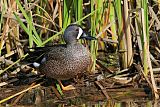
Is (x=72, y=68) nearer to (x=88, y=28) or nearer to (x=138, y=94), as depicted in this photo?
(x=138, y=94)

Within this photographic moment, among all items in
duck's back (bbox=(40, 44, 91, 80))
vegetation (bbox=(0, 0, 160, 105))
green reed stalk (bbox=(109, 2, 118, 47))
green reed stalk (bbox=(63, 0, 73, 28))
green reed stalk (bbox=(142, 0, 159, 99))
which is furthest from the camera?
green reed stalk (bbox=(109, 2, 118, 47))

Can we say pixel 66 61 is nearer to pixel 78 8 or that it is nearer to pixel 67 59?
pixel 67 59

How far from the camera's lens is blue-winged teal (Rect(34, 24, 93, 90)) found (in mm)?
5902

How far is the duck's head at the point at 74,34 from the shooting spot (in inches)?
236

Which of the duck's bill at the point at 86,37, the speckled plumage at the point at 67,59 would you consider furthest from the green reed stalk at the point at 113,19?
the speckled plumage at the point at 67,59

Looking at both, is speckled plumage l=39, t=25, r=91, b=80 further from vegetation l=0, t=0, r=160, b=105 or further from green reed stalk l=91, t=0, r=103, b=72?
green reed stalk l=91, t=0, r=103, b=72

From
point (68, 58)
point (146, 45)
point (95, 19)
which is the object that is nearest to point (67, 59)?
point (68, 58)

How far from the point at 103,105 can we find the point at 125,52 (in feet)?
2.82

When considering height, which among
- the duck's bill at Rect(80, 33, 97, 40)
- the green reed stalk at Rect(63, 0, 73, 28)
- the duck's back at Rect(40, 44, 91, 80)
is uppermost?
the green reed stalk at Rect(63, 0, 73, 28)

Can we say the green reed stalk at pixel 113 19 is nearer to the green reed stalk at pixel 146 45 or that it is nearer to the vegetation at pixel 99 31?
the vegetation at pixel 99 31

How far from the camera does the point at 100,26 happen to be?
21.5ft

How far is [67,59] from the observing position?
19.5ft

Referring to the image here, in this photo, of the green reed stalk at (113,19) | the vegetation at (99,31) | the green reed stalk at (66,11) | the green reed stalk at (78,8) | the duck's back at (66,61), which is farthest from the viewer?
the green reed stalk at (113,19)

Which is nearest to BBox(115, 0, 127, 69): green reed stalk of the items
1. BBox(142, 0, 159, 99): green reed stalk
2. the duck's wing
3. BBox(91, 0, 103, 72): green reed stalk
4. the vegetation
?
the vegetation
